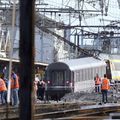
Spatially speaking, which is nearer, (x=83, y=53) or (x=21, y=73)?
(x=21, y=73)

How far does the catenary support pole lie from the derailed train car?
31786 millimetres

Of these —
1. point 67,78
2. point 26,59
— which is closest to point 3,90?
point 67,78

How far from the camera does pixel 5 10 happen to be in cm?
5009

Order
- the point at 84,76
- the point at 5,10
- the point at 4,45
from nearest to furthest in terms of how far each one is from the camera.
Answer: the point at 84,76, the point at 5,10, the point at 4,45

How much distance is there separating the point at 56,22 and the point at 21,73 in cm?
4807

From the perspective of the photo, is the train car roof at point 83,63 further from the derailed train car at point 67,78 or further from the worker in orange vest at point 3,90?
the worker in orange vest at point 3,90

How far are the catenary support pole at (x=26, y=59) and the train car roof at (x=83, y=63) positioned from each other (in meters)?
34.8

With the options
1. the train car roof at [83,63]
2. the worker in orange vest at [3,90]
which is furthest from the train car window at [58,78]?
the worker in orange vest at [3,90]

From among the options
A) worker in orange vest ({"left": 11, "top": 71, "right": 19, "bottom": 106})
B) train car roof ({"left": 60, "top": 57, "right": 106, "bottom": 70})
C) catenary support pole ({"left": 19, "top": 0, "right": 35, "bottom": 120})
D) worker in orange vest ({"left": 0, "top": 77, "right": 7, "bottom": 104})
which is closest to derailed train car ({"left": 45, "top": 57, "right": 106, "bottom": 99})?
train car roof ({"left": 60, "top": 57, "right": 106, "bottom": 70})

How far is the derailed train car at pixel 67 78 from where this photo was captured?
4088cm

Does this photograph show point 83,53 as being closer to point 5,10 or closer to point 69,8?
point 69,8

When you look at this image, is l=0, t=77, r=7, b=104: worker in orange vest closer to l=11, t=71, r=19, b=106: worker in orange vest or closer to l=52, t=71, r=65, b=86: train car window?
l=11, t=71, r=19, b=106: worker in orange vest

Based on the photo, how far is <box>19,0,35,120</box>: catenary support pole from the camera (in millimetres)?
7277

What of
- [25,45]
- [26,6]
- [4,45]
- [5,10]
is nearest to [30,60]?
[25,45]
